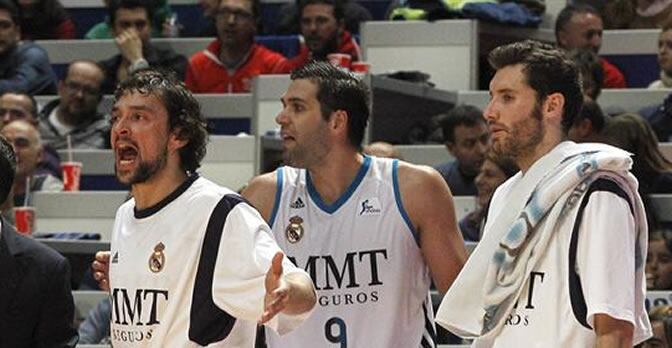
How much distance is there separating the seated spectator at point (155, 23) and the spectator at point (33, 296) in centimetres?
736

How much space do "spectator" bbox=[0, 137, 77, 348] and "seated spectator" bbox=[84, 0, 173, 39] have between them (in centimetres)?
736

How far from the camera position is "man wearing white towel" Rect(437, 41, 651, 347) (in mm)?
5000

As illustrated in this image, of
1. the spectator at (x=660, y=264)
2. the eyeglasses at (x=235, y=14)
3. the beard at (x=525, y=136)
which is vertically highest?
the eyeglasses at (x=235, y=14)

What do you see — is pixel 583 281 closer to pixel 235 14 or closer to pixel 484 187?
pixel 484 187

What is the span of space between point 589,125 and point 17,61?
5.06 metres

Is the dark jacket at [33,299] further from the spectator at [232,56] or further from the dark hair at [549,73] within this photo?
the spectator at [232,56]

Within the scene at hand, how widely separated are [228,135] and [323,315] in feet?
18.4

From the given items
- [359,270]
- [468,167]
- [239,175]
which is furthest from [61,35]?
[359,270]

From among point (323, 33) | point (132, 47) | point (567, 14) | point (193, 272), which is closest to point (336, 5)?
point (323, 33)

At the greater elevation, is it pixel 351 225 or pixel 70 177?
pixel 351 225

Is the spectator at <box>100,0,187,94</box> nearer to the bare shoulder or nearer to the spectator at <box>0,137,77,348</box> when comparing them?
the bare shoulder

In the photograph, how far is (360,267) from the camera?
20.6 ft

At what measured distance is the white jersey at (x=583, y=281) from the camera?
16.3 ft

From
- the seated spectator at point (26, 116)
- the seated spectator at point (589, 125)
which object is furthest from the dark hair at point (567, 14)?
the seated spectator at point (26, 116)
